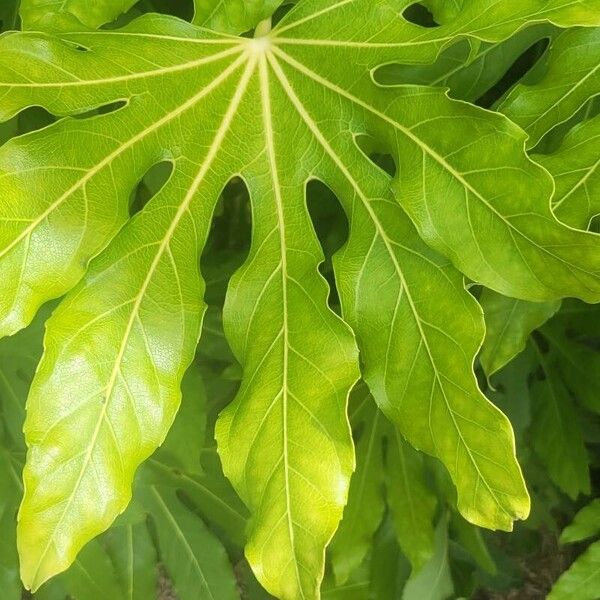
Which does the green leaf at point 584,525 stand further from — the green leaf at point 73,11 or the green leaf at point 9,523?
the green leaf at point 73,11

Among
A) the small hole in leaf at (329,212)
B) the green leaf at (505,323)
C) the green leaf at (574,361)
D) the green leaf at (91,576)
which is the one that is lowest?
the green leaf at (91,576)

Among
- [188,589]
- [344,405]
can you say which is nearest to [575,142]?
[344,405]

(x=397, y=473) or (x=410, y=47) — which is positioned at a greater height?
(x=410, y=47)

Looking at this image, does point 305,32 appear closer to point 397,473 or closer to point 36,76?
point 36,76

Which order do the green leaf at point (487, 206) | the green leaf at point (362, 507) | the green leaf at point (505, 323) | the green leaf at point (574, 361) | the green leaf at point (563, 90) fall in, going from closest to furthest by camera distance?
the green leaf at point (487, 206), the green leaf at point (563, 90), the green leaf at point (505, 323), the green leaf at point (362, 507), the green leaf at point (574, 361)

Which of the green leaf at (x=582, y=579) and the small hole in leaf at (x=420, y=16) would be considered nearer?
the small hole in leaf at (x=420, y=16)

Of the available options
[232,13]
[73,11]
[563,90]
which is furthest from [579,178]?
[73,11]

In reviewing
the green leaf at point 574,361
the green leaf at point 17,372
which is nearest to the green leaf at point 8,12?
the green leaf at point 17,372
